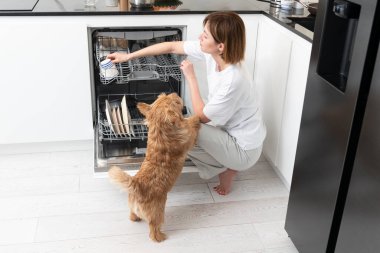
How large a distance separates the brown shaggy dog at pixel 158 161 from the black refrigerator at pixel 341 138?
19.7 inches

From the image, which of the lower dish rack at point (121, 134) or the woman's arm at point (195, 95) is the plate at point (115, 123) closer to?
the lower dish rack at point (121, 134)

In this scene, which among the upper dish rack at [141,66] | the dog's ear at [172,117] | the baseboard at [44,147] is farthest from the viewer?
the baseboard at [44,147]

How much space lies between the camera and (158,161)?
1874 millimetres

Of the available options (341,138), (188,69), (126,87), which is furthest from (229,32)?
(126,87)

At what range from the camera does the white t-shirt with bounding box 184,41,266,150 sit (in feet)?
6.39

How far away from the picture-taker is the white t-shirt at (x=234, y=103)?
1947mm

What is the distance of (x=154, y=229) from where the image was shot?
6.28 ft

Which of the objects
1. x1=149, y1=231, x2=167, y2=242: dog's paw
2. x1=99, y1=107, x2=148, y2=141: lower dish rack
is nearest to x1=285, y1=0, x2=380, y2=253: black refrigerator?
x1=149, y1=231, x2=167, y2=242: dog's paw

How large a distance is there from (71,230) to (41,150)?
780 millimetres

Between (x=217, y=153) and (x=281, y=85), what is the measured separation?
48 cm

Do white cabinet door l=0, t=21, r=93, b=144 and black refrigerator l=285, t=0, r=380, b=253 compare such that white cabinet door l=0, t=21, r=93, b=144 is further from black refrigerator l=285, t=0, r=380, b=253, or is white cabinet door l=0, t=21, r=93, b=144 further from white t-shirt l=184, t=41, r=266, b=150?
black refrigerator l=285, t=0, r=380, b=253

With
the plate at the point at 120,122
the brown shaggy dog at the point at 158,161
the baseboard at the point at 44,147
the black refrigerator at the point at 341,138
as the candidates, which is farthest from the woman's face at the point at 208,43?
the baseboard at the point at 44,147

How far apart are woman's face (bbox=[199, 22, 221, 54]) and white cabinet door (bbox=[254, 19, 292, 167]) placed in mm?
387

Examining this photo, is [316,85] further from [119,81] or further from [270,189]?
[119,81]
